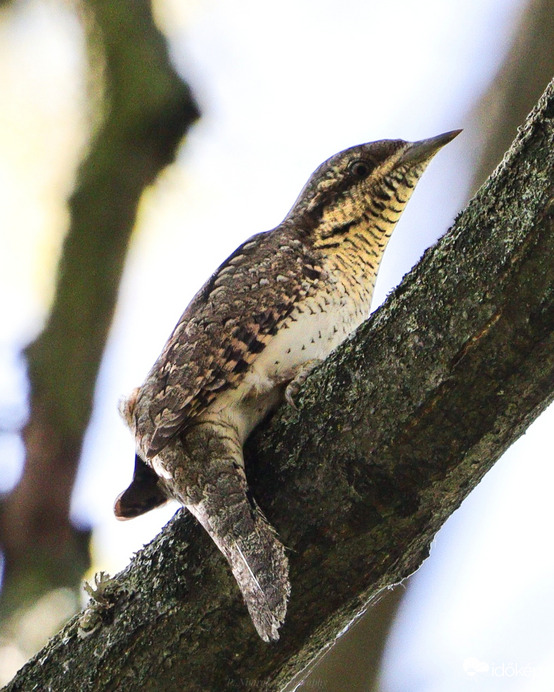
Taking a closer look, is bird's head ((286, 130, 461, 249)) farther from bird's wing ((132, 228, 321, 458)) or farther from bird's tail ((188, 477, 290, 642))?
bird's tail ((188, 477, 290, 642))

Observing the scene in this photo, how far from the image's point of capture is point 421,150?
3.26 meters

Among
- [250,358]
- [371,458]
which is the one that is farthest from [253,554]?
→ [250,358]

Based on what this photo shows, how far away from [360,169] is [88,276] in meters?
1.23

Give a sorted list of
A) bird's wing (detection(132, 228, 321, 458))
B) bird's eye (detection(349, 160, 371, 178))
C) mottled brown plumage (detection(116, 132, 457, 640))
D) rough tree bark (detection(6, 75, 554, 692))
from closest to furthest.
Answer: rough tree bark (detection(6, 75, 554, 692)) → mottled brown plumage (detection(116, 132, 457, 640)) → bird's wing (detection(132, 228, 321, 458)) → bird's eye (detection(349, 160, 371, 178))

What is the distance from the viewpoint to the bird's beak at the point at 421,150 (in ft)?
10.6

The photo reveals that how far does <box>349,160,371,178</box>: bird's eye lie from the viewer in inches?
131

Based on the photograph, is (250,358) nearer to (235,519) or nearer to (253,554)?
(235,519)

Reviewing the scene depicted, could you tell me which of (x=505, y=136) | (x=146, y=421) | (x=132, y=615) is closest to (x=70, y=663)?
(x=132, y=615)

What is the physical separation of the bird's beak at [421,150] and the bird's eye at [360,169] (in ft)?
0.47

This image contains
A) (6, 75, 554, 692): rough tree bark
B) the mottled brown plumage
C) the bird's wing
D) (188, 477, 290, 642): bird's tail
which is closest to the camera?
(6, 75, 554, 692): rough tree bark

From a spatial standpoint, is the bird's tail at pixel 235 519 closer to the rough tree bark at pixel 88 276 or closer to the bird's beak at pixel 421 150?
the rough tree bark at pixel 88 276

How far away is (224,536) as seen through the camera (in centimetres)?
216

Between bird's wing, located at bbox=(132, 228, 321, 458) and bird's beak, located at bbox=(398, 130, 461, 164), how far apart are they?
732mm

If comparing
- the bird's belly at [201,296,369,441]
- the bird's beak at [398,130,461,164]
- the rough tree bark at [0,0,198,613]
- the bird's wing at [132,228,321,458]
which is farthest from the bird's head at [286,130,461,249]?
the rough tree bark at [0,0,198,613]
